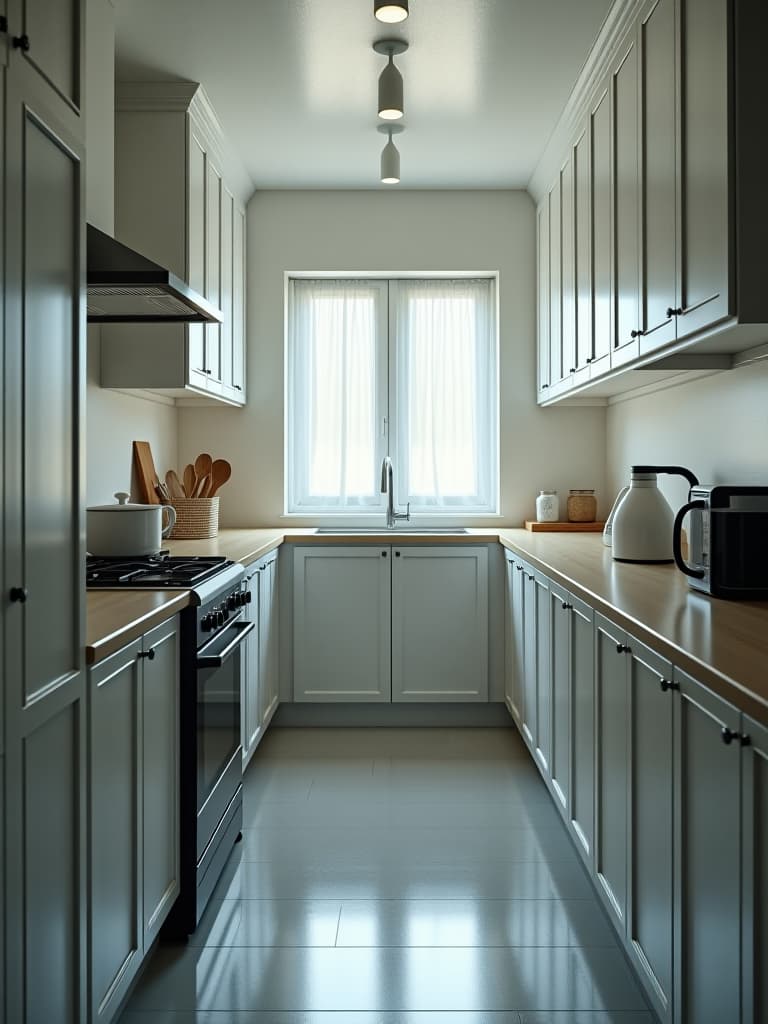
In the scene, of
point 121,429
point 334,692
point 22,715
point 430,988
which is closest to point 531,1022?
point 430,988

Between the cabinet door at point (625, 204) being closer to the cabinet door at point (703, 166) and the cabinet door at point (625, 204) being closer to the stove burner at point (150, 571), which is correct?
the cabinet door at point (703, 166)

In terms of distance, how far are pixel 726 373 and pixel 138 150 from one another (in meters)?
2.37

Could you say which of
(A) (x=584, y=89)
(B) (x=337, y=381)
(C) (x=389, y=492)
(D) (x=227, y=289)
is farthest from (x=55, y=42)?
(B) (x=337, y=381)

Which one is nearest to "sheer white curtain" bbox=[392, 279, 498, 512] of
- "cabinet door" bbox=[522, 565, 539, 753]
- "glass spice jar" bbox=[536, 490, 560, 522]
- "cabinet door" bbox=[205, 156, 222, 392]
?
"glass spice jar" bbox=[536, 490, 560, 522]

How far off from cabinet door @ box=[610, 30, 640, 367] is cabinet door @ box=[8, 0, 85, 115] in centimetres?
167

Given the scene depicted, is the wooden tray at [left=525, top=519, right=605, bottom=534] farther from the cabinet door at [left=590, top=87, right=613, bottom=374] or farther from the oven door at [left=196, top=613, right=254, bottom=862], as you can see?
the oven door at [left=196, top=613, right=254, bottom=862]

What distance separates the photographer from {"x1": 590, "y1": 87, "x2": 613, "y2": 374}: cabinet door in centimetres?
306

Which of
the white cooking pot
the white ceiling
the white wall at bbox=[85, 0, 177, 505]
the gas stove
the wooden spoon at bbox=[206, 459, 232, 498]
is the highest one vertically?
the white ceiling

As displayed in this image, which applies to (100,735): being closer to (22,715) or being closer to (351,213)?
(22,715)

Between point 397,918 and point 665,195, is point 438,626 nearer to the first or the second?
point 397,918

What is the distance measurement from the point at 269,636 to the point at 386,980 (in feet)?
6.56

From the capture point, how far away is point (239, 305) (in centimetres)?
452

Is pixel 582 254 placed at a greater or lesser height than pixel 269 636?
greater

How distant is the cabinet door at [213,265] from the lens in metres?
3.79
